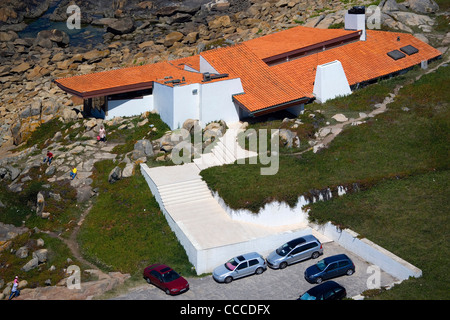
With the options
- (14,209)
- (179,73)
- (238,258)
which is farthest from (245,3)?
(238,258)

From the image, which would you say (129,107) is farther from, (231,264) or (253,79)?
(231,264)

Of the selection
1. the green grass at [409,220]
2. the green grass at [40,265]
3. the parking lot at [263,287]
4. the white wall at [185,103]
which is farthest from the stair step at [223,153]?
the green grass at [40,265]

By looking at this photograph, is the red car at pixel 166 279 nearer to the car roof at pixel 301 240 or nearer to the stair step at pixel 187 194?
the car roof at pixel 301 240

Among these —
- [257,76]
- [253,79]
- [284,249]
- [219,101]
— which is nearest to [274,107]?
[253,79]

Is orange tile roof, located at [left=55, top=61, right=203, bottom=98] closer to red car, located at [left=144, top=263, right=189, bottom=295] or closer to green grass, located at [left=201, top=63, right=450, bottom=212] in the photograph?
green grass, located at [left=201, top=63, right=450, bottom=212]

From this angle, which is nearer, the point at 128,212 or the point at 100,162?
the point at 128,212

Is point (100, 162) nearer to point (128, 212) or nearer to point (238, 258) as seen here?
point (128, 212)
